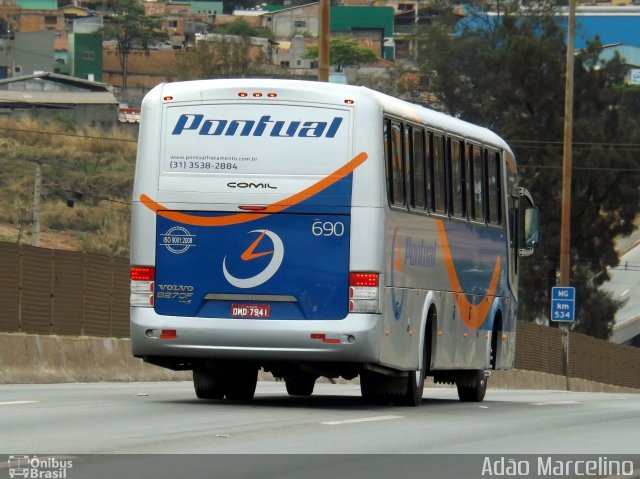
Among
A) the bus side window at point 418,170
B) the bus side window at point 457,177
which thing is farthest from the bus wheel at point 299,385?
the bus side window at point 418,170

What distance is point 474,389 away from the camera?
2350cm

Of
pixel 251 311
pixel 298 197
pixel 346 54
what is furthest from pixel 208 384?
pixel 346 54

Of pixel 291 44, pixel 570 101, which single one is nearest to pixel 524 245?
pixel 570 101

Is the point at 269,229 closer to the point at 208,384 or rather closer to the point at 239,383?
the point at 208,384

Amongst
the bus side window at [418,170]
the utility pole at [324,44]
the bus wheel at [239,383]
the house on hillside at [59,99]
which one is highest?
the utility pole at [324,44]

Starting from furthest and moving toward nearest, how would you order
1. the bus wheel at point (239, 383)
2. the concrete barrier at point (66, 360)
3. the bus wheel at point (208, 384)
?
1. the concrete barrier at point (66, 360)
2. the bus wheel at point (239, 383)
3. the bus wheel at point (208, 384)

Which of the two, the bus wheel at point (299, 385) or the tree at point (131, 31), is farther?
the tree at point (131, 31)

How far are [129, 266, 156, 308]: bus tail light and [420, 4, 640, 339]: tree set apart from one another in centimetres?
5134

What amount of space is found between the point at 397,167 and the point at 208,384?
134 inches

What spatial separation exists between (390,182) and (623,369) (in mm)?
40003

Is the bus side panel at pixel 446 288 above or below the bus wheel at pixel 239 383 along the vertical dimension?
above

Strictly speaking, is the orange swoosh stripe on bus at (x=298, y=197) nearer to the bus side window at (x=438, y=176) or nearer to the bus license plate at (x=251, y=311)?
the bus license plate at (x=251, y=311)

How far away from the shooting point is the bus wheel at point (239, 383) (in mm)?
19781

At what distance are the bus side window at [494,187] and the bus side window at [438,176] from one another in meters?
2.45
